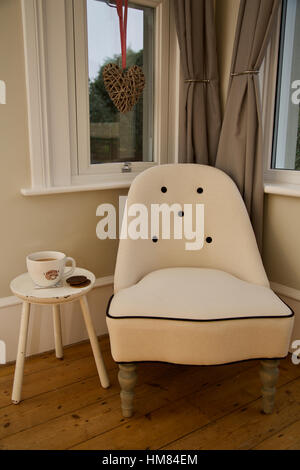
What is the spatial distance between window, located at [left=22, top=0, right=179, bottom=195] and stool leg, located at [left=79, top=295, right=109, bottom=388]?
0.52m

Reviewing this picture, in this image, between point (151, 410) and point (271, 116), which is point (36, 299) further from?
point (271, 116)

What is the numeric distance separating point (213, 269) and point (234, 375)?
0.45 metres

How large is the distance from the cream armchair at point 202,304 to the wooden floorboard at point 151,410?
9 cm

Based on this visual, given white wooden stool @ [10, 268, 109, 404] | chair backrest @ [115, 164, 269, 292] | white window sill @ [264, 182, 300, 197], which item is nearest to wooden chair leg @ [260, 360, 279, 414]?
chair backrest @ [115, 164, 269, 292]

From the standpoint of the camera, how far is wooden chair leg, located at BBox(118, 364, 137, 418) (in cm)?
143

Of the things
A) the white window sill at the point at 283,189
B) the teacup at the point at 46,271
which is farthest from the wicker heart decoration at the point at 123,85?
the teacup at the point at 46,271

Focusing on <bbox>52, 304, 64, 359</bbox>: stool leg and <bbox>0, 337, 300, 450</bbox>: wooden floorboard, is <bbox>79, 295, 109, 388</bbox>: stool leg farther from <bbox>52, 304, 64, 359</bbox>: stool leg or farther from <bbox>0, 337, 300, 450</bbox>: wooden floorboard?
<bbox>52, 304, 64, 359</bbox>: stool leg

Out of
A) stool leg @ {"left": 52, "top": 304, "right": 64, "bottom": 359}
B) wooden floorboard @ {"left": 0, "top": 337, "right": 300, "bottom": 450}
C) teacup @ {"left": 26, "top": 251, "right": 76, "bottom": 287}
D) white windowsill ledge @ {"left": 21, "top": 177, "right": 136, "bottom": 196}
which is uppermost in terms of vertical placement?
white windowsill ledge @ {"left": 21, "top": 177, "right": 136, "bottom": 196}

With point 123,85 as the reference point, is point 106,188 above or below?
below

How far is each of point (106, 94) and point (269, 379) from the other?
1405 mm

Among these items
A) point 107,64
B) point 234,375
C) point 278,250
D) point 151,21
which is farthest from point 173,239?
point 151,21

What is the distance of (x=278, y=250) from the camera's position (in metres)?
1.92

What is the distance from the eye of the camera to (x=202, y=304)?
139 centimetres

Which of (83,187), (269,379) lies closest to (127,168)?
(83,187)
